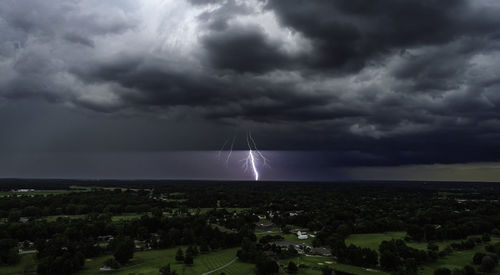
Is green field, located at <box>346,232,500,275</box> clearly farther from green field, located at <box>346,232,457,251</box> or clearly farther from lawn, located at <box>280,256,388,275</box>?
lawn, located at <box>280,256,388,275</box>

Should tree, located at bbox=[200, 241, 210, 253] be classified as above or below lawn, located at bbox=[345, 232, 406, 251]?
above

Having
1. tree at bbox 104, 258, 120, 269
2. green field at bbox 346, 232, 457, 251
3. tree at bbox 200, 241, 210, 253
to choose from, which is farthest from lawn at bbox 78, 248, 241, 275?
green field at bbox 346, 232, 457, 251

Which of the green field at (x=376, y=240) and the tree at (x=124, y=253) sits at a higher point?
the tree at (x=124, y=253)

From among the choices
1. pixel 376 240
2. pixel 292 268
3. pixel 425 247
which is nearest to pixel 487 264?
pixel 425 247

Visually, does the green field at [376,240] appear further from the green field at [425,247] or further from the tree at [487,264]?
the tree at [487,264]

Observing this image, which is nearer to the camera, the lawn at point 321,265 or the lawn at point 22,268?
the lawn at point 22,268

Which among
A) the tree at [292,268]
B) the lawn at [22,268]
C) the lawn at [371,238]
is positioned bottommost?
the lawn at [371,238]

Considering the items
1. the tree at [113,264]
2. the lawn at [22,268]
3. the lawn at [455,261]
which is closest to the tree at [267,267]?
the tree at [113,264]
